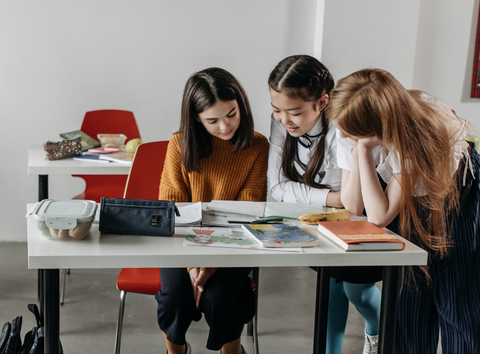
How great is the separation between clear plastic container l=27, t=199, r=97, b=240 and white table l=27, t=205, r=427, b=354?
20 mm

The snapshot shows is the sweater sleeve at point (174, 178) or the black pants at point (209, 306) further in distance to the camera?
the sweater sleeve at point (174, 178)

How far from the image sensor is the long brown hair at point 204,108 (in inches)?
62.3

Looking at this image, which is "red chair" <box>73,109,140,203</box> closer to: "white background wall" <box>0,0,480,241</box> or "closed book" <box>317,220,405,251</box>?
"white background wall" <box>0,0,480,241</box>

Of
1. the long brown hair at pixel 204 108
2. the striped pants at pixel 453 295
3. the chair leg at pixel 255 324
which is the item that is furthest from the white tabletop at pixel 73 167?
the striped pants at pixel 453 295

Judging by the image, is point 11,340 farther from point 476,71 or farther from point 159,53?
point 476,71

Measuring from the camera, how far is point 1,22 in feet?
9.75

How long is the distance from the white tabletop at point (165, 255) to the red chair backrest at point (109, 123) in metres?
1.73

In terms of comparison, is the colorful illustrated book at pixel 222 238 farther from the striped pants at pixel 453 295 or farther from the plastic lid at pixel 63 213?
Result: the striped pants at pixel 453 295

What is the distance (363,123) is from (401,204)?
0.24 m

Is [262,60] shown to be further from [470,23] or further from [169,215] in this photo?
[169,215]

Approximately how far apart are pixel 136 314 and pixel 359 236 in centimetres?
136

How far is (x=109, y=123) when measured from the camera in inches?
111

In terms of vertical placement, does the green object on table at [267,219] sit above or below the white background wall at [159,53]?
below

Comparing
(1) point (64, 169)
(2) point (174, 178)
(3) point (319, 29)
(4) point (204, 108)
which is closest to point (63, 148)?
(1) point (64, 169)
